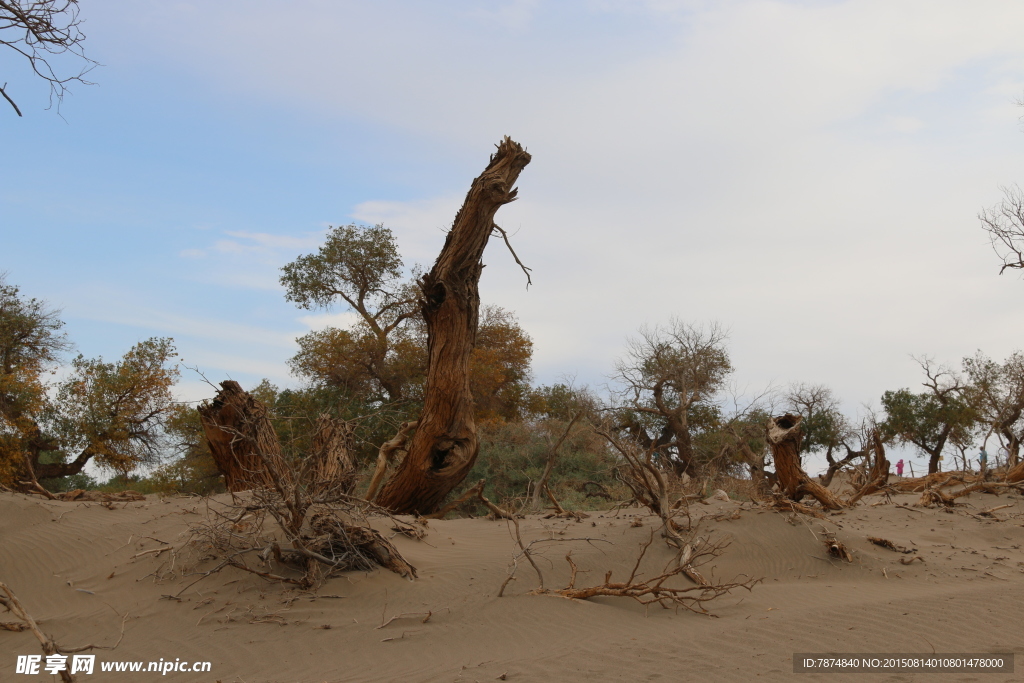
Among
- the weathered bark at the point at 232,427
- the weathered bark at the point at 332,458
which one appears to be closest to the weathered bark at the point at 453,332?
the weathered bark at the point at 332,458

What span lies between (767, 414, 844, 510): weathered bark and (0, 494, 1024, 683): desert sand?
0.50m

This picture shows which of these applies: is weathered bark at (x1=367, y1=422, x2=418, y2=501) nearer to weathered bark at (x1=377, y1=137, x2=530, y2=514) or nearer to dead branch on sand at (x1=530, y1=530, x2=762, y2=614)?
weathered bark at (x1=377, y1=137, x2=530, y2=514)

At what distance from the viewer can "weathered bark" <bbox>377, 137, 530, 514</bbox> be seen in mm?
8320

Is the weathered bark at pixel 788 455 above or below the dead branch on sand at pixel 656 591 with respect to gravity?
above

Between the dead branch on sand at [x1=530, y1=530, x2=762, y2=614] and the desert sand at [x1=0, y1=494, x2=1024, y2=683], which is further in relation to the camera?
the dead branch on sand at [x1=530, y1=530, x2=762, y2=614]

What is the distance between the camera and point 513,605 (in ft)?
17.6

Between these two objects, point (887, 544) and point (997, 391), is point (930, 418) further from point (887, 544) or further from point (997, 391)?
point (887, 544)

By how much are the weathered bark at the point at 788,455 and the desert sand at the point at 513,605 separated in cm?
50

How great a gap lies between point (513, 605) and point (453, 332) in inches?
148

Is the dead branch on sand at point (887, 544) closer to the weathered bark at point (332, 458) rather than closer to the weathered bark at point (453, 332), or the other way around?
the weathered bark at point (453, 332)

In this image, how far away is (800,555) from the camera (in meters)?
6.54

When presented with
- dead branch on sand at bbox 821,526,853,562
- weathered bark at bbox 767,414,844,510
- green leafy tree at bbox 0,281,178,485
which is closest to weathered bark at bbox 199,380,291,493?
weathered bark at bbox 767,414,844,510

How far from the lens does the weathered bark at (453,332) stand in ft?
27.3

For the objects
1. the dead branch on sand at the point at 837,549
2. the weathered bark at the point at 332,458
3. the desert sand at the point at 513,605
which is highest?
the weathered bark at the point at 332,458
